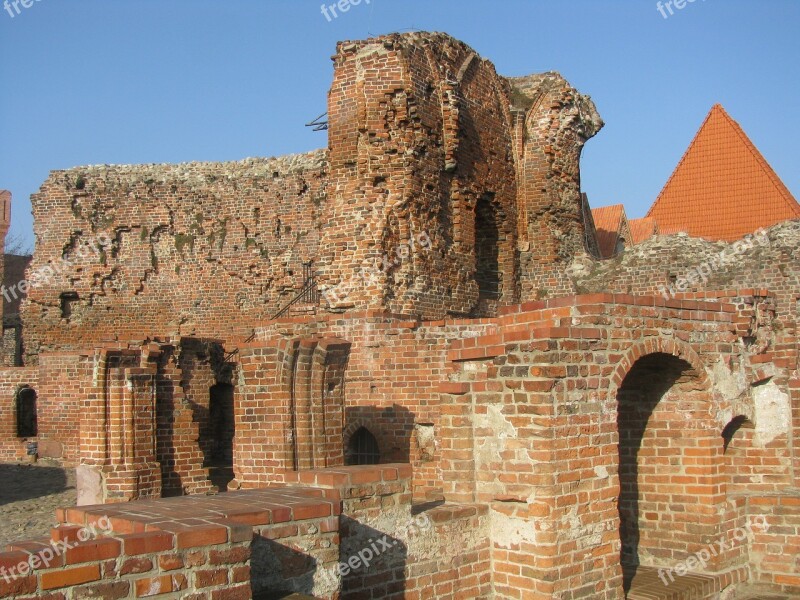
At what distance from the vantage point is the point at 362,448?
40.5 ft

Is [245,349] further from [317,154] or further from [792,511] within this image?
[317,154]

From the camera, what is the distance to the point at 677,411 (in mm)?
7473

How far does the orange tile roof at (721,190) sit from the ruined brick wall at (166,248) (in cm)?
1283

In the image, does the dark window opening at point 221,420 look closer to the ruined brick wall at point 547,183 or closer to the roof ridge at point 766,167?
the ruined brick wall at point 547,183

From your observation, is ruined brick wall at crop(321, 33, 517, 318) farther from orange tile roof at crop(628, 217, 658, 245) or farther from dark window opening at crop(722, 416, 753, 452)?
orange tile roof at crop(628, 217, 658, 245)

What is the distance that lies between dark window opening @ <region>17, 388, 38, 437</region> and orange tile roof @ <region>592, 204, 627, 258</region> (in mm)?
19949

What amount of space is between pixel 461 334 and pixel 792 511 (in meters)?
4.72

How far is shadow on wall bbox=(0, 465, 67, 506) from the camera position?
46.3 feet

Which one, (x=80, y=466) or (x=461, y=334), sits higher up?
(x=461, y=334)

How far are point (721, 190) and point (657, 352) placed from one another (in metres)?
21.1

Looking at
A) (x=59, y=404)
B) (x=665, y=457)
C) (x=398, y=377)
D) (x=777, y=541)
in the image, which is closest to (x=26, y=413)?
(x=59, y=404)

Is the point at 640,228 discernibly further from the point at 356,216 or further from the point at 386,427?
the point at 386,427

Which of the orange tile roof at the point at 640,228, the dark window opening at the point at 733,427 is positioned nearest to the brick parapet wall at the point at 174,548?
the dark window opening at the point at 733,427

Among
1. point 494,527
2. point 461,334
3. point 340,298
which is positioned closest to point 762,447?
point 494,527
